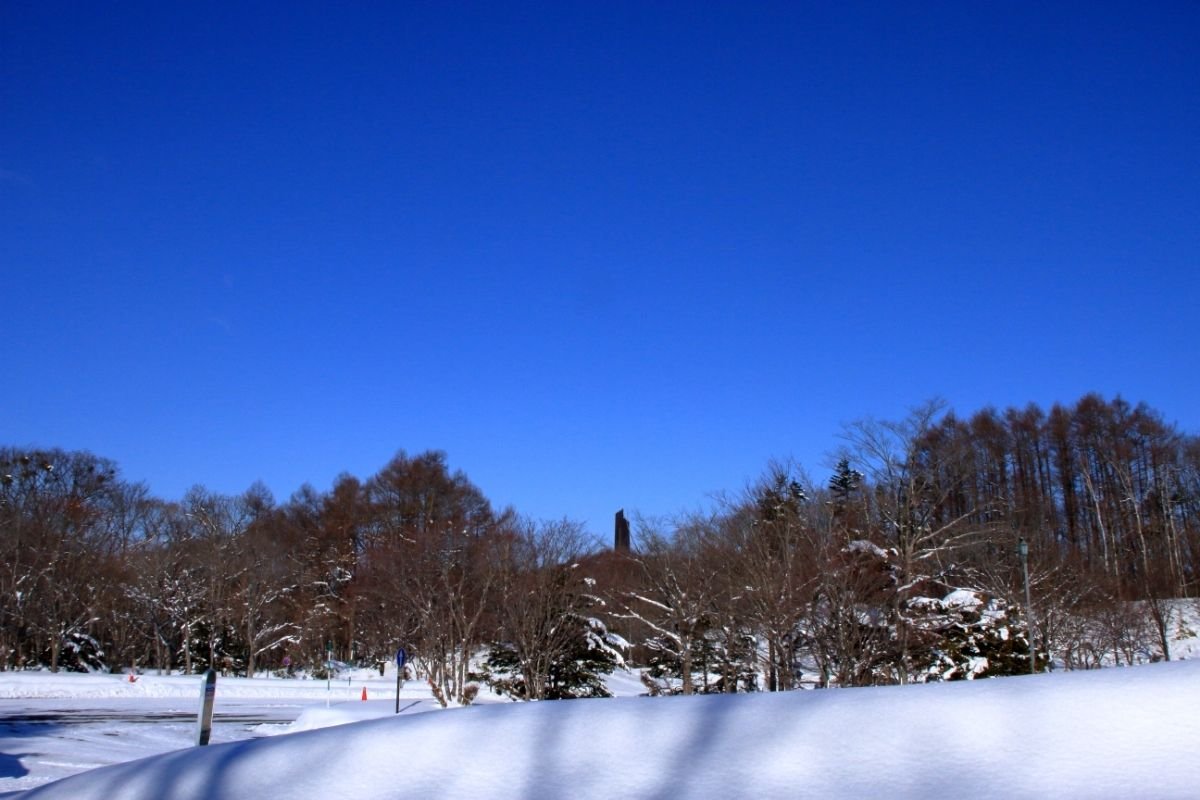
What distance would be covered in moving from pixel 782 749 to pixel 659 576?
27.1 metres

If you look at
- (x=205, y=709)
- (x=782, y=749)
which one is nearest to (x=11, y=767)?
(x=205, y=709)

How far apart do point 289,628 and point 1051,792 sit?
5297cm

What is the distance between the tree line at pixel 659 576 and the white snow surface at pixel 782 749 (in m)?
14.8

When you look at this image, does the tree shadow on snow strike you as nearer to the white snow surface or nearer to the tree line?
the tree line

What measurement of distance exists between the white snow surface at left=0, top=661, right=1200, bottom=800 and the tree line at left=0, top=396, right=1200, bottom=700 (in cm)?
1484

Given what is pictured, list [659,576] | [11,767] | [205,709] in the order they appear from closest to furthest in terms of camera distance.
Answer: [205,709] < [11,767] < [659,576]

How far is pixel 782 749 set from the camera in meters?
4.18

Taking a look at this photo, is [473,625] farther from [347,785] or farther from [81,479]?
[81,479]

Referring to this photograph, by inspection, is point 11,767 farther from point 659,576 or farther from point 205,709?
point 659,576

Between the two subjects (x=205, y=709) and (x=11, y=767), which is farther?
(x=11, y=767)

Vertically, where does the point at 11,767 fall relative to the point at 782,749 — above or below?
below

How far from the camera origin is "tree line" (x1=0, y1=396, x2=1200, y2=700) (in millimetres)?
26734

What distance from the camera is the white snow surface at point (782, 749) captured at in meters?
3.81

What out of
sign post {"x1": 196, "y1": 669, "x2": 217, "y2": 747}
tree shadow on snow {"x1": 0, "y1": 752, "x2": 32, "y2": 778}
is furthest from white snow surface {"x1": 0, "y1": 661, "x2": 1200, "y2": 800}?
tree shadow on snow {"x1": 0, "y1": 752, "x2": 32, "y2": 778}
